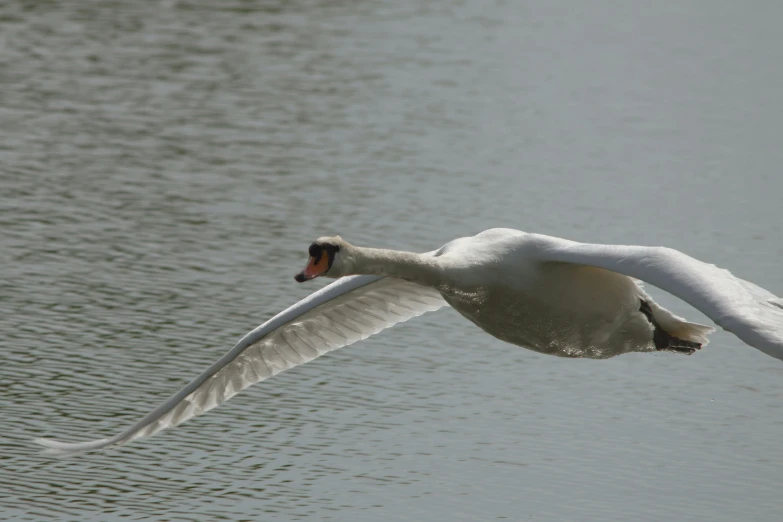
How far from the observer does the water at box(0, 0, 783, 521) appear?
11.2m

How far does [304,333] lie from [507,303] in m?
2.14

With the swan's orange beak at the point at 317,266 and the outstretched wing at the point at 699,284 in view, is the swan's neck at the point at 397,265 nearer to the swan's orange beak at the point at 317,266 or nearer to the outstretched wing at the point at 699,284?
the swan's orange beak at the point at 317,266

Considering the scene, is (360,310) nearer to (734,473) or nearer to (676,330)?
(676,330)

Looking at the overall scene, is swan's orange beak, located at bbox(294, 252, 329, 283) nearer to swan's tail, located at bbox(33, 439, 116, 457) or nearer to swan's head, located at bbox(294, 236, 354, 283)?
swan's head, located at bbox(294, 236, 354, 283)

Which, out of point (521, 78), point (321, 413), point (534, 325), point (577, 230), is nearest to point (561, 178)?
point (577, 230)

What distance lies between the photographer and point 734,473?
11.6 metres

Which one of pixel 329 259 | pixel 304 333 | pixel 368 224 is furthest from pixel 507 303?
pixel 368 224

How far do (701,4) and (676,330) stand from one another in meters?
21.4

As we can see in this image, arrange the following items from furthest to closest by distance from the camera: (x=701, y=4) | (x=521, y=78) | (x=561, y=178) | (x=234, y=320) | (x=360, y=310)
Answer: (x=701, y=4)
(x=521, y=78)
(x=561, y=178)
(x=234, y=320)
(x=360, y=310)

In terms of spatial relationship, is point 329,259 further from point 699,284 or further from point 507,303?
point 699,284

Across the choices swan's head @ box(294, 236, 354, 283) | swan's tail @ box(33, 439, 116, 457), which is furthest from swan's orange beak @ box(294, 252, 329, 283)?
swan's tail @ box(33, 439, 116, 457)

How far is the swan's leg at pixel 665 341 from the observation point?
10703 millimetres

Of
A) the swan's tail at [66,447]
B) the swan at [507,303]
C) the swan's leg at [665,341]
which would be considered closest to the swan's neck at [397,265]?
Result: the swan at [507,303]

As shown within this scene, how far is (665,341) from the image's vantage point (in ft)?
35.7
